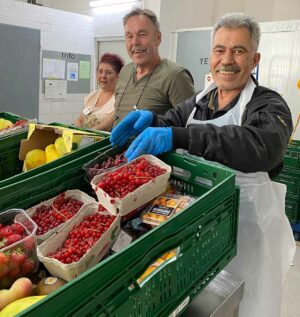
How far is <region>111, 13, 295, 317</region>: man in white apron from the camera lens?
1.14 metres

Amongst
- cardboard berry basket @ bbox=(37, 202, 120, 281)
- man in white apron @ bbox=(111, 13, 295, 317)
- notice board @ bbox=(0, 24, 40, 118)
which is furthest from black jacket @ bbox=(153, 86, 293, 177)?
notice board @ bbox=(0, 24, 40, 118)

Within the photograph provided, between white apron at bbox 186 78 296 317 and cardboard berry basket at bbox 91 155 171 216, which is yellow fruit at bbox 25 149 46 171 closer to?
cardboard berry basket at bbox 91 155 171 216

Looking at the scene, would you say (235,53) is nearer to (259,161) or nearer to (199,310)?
(259,161)

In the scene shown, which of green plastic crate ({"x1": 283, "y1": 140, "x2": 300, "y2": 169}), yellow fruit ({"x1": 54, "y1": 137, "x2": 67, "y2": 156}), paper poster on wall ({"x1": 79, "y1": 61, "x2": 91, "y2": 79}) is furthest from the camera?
paper poster on wall ({"x1": 79, "y1": 61, "x2": 91, "y2": 79})

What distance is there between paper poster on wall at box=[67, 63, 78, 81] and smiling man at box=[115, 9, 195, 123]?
3496mm

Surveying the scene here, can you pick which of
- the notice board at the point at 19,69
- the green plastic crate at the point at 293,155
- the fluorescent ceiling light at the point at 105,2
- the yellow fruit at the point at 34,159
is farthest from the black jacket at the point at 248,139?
the fluorescent ceiling light at the point at 105,2

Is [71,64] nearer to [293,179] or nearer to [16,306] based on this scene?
[293,179]

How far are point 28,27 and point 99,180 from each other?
4452 mm

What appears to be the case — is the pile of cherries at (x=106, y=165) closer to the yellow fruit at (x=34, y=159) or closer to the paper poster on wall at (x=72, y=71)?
the yellow fruit at (x=34, y=159)

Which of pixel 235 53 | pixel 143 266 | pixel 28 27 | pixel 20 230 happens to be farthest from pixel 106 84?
pixel 28 27

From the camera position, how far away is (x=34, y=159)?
1521 mm

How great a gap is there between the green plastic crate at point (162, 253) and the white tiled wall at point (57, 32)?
424cm

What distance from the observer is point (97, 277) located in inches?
23.0

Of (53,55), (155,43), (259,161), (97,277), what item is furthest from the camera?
(53,55)
